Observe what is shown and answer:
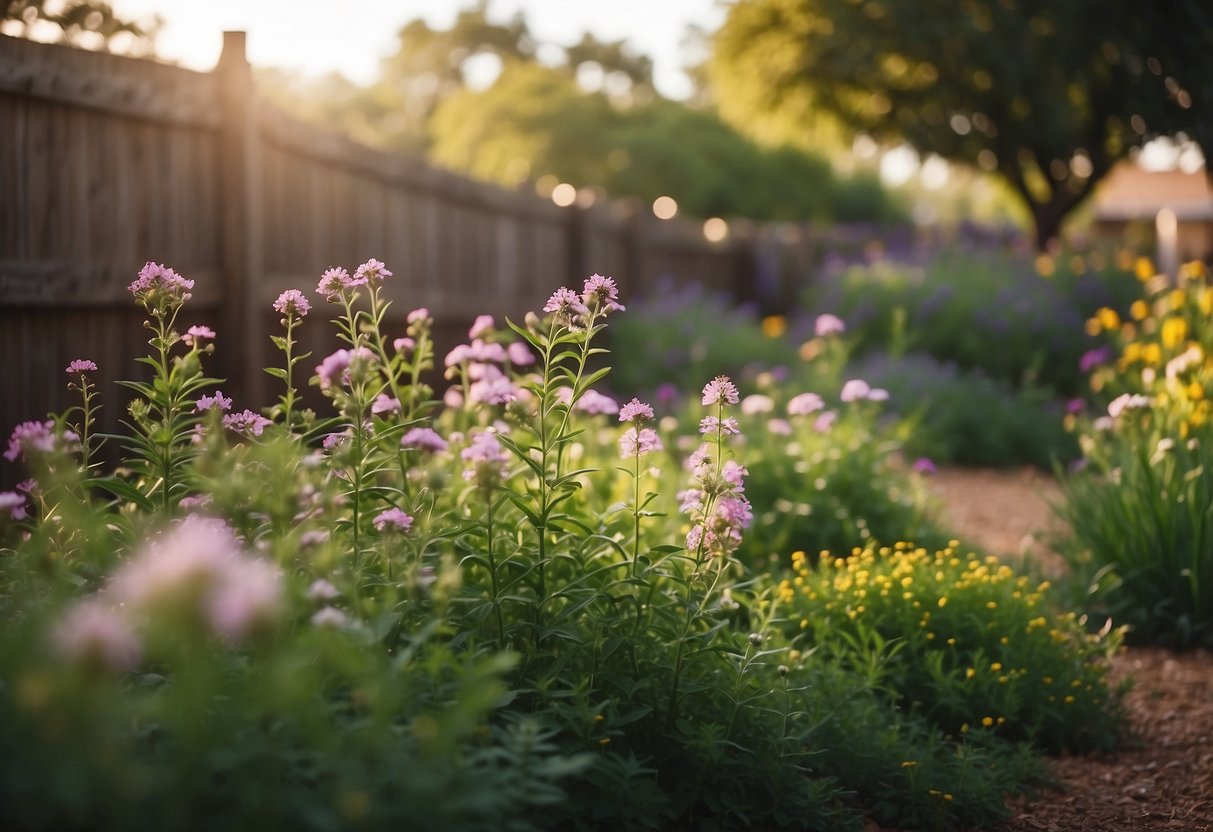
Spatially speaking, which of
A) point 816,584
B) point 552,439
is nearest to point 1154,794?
point 816,584

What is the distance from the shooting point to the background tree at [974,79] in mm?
16344

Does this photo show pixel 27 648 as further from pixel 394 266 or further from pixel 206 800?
pixel 394 266

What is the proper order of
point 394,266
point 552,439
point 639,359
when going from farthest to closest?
point 639,359 < point 394,266 < point 552,439

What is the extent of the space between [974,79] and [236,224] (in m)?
15.4

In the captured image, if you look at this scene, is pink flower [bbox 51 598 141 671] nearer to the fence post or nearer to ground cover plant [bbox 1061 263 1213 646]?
ground cover plant [bbox 1061 263 1213 646]

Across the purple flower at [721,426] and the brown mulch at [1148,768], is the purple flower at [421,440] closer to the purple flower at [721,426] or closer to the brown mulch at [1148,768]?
the purple flower at [721,426]

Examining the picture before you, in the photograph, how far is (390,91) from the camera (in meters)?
47.0

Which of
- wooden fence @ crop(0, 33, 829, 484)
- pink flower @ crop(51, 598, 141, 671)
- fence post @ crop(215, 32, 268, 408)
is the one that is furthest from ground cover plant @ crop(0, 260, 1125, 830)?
fence post @ crop(215, 32, 268, 408)

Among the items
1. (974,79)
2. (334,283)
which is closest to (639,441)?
(334,283)

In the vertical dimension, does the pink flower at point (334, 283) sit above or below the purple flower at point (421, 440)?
above

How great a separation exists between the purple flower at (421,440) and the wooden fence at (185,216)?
77.4 inches

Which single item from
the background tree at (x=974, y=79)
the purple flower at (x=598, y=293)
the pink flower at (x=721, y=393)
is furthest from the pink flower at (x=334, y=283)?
the background tree at (x=974, y=79)

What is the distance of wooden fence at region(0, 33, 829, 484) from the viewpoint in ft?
13.7

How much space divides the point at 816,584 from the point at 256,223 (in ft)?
9.84
